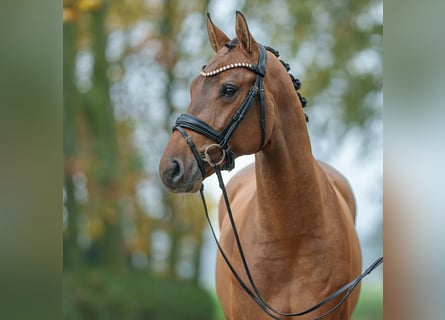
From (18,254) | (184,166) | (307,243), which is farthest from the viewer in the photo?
(307,243)

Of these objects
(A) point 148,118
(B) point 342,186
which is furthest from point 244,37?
(A) point 148,118

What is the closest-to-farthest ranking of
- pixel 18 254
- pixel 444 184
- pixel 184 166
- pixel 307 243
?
1. pixel 444 184
2. pixel 18 254
3. pixel 184 166
4. pixel 307 243

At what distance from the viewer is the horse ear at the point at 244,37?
2.50m

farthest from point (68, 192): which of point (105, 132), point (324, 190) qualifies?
point (324, 190)

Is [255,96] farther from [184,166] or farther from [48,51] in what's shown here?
[48,51]

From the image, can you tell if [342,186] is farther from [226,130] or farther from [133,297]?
[133,297]

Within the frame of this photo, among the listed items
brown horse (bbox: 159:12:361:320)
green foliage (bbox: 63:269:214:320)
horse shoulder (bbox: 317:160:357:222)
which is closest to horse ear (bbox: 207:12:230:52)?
brown horse (bbox: 159:12:361:320)

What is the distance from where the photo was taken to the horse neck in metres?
2.71

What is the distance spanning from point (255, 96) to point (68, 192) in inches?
156

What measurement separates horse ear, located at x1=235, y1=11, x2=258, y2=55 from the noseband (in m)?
0.05

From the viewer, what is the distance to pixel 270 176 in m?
2.72

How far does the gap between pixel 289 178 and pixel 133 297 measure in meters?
3.87

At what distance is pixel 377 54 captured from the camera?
6191 millimetres

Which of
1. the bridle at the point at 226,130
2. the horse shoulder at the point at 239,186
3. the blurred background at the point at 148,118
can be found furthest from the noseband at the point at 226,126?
the blurred background at the point at 148,118
